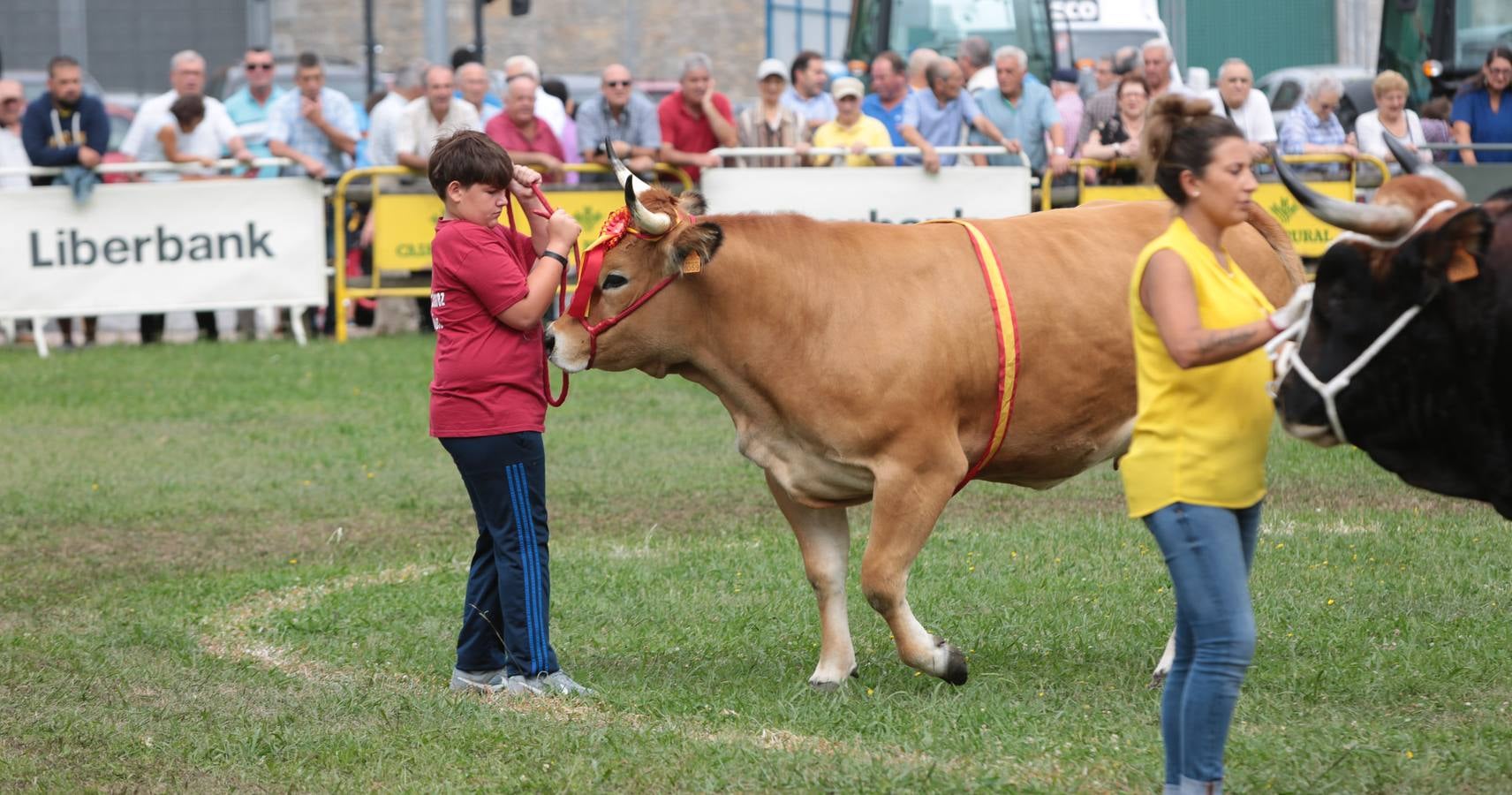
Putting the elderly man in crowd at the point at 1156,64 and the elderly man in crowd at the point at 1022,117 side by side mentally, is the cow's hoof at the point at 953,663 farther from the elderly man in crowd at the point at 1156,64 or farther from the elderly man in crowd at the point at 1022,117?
the elderly man in crowd at the point at 1022,117

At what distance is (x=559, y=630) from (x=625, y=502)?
111 inches

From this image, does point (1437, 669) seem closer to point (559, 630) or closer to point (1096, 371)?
point (1096, 371)

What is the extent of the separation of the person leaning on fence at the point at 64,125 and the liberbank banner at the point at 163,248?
12.3 inches

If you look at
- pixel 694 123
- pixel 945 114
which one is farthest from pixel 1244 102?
pixel 694 123

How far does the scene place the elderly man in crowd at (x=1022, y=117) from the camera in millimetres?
17500

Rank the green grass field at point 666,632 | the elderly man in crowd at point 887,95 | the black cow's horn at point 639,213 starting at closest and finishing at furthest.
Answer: the green grass field at point 666,632
the black cow's horn at point 639,213
the elderly man in crowd at point 887,95

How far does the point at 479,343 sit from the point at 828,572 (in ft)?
4.98

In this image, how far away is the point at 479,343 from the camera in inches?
269

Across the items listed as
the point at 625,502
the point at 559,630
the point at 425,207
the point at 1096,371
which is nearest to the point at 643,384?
the point at 425,207

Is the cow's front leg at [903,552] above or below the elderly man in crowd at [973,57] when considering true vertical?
below

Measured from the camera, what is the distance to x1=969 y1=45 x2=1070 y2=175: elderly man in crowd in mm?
17500

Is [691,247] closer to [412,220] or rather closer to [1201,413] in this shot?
[1201,413]

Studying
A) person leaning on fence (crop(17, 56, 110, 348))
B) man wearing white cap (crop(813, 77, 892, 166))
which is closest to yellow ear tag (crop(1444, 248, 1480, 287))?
man wearing white cap (crop(813, 77, 892, 166))

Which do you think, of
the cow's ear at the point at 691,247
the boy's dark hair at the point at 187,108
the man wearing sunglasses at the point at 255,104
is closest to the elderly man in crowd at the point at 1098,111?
the man wearing sunglasses at the point at 255,104
